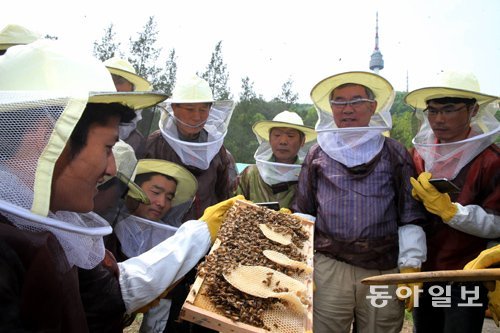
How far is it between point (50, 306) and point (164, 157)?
2.92 meters

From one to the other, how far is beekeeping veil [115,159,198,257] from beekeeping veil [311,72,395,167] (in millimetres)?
1328

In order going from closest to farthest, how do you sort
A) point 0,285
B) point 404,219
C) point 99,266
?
1. point 0,285
2. point 99,266
3. point 404,219

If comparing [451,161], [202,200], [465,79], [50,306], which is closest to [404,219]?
[451,161]

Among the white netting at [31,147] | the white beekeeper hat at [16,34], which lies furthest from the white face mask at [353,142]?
the white beekeeper hat at [16,34]

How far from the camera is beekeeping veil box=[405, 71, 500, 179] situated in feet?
10.2

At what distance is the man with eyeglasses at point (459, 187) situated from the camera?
2.93 metres

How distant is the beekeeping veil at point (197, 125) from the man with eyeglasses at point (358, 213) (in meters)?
1.23

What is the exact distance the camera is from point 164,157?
405 centimetres

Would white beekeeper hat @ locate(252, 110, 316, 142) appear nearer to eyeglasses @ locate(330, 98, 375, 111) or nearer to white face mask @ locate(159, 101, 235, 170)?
white face mask @ locate(159, 101, 235, 170)

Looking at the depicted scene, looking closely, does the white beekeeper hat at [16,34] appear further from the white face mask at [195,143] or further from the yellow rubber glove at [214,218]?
the yellow rubber glove at [214,218]

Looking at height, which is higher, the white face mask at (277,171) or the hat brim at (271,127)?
the hat brim at (271,127)

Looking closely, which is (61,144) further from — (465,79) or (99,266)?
(465,79)

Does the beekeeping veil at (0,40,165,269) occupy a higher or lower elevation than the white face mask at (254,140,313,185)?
higher

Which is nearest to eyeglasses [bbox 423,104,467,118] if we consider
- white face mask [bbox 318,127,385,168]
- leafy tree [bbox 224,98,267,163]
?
white face mask [bbox 318,127,385,168]
